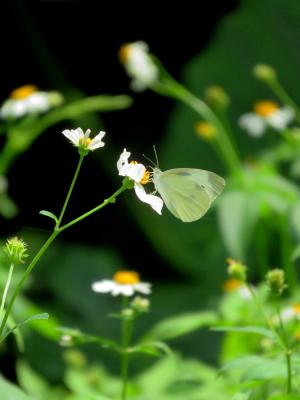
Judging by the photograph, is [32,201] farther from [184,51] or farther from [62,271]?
[184,51]

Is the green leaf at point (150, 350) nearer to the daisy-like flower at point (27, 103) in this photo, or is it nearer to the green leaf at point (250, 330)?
the green leaf at point (250, 330)

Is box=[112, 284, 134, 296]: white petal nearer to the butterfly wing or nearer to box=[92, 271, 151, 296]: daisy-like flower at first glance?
box=[92, 271, 151, 296]: daisy-like flower

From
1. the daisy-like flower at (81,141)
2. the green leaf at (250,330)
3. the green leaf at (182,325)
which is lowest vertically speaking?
the green leaf at (250,330)

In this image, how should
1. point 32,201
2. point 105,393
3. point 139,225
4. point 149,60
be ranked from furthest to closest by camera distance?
point 139,225 < point 32,201 < point 149,60 < point 105,393

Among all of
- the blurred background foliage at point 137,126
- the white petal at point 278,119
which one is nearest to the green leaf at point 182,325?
the white petal at point 278,119

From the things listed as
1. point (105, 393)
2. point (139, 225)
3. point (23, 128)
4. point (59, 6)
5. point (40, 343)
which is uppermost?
point (59, 6)

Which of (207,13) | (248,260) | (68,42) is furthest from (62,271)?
(207,13)

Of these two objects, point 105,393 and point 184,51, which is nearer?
point 105,393
